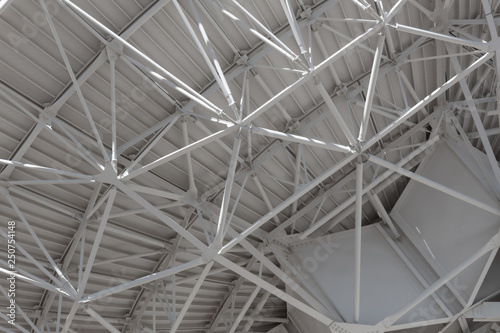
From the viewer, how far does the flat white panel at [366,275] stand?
61.6ft

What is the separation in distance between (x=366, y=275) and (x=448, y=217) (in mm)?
3577

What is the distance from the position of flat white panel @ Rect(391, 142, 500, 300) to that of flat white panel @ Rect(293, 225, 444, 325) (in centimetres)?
118

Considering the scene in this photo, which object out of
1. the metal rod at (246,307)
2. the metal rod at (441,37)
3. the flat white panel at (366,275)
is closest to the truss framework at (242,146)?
the metal rod at (441,37)

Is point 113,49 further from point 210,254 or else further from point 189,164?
point 210,254

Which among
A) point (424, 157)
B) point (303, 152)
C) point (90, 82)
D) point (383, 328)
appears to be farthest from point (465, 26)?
point (90, 82)

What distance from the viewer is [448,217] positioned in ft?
62.7

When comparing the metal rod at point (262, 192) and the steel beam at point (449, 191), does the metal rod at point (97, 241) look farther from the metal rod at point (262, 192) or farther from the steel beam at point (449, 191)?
the steel beam at point (449, 191)

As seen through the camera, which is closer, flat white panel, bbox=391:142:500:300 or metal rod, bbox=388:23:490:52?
metal rod, bbox=388:23:490:52

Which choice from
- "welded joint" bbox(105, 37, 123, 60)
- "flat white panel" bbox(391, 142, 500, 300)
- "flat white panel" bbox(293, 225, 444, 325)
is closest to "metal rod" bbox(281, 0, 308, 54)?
"welded joint" bbox(105, 37, 123, 60)

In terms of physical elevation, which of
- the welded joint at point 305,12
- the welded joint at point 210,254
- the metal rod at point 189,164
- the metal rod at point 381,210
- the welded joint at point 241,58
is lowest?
the welded joint at point 210,254

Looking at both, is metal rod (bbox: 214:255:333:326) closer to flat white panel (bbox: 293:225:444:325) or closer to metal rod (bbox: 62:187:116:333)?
flat white panel (bbox: 293:225:444:325)

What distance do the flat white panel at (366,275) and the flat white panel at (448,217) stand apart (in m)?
1.18

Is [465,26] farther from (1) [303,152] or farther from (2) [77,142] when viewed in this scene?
(2) [77,142]

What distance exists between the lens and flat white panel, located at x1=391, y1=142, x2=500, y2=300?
18078 millimetres
